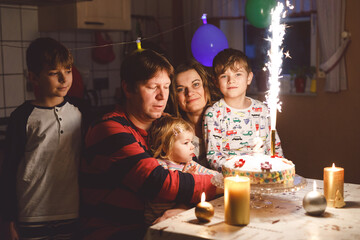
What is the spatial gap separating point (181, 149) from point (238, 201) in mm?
650

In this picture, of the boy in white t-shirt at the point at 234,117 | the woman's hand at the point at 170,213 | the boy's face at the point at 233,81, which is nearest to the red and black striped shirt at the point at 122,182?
the woman's hand at the point at 170,213

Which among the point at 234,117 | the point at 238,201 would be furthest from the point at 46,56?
the point at 238,201

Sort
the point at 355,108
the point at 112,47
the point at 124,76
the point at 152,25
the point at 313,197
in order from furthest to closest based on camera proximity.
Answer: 1. the point at 152,25
2. the point at 112,47
3. the point at 355,108
4. the point at 124,76
5. the point at 313,197

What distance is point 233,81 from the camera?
7.11ft

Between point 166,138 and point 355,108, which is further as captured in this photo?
point 355,108

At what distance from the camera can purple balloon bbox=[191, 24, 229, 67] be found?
126 inches

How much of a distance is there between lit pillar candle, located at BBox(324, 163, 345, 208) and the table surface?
2 centimetres

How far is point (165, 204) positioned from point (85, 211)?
39 centimetres

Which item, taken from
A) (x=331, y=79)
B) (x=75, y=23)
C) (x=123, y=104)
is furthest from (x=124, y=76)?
(x=331, y=79)

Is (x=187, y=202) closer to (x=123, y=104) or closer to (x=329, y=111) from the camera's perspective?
(x=123, y=104)

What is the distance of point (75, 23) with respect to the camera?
3.47 meters

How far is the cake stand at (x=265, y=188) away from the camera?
4.50 feet

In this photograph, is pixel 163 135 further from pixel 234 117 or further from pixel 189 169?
pixel 234 117

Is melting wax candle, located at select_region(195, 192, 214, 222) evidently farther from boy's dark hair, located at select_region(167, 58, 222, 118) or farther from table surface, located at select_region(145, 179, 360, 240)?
boy's dark hair, located at select_region(167, 58, 222, 118)
